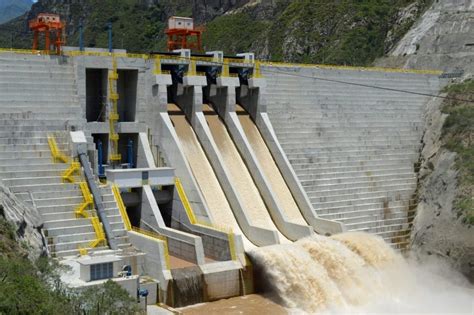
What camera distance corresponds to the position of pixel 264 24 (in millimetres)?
92938

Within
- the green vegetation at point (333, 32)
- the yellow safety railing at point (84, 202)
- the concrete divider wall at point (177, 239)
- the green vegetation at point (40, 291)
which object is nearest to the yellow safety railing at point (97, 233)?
the yellow safety railing at point (84, 202)

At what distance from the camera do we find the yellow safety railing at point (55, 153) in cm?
2738

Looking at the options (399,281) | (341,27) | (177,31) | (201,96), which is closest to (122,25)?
(341,27)

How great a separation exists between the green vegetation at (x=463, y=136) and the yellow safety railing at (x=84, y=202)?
18.2m

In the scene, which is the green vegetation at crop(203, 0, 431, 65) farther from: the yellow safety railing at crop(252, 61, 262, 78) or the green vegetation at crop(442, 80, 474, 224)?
the yellow safety railing at crop(252, 61, 262, 78)

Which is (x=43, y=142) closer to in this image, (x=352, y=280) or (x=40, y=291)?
(x=40, y=291)

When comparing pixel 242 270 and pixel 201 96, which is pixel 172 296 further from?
pixel 201 96

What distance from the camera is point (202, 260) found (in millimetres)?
26609

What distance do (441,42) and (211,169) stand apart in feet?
77.7

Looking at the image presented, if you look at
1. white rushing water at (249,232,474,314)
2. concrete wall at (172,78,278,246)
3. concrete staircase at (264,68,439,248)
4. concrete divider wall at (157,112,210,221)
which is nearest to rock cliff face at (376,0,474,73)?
concrete staircase at (264,68,439,248)

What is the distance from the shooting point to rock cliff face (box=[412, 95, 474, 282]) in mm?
32312

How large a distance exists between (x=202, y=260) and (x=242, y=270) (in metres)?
1.76

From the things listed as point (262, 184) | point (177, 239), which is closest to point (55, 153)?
point (177, 239)

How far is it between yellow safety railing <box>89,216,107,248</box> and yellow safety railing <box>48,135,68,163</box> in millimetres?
2961
